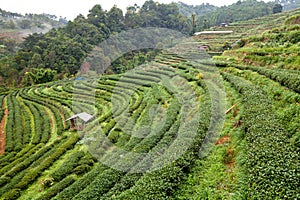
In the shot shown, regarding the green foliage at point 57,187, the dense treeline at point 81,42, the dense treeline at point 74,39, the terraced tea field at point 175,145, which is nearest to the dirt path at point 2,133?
the terraced tea field at point 175,145

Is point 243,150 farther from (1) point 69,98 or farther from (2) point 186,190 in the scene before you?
(1) point 69,98

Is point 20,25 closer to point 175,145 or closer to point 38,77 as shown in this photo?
point 38,77

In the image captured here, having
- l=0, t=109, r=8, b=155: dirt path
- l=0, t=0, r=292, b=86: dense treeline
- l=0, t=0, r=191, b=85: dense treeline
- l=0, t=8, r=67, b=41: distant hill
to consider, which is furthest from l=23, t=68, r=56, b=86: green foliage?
l=0, t=8, r=67, b=41: distant hill

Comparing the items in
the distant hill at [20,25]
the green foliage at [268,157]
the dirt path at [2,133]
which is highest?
the distant hill at [20,25]

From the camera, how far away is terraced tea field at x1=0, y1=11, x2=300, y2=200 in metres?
8.59

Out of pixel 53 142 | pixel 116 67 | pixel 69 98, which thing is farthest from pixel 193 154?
pixel 116 67

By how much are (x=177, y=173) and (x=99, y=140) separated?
8.92 meters

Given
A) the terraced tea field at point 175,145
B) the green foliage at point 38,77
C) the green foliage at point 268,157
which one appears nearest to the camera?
the green foliage at point 268,157

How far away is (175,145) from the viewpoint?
11.8 m

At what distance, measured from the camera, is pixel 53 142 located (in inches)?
755

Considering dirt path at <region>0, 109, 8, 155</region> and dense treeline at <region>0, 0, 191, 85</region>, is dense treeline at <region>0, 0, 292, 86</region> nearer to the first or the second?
dense treeline at <region>0, 0, 191, 85</region>

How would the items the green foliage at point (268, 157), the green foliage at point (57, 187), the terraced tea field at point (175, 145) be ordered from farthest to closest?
1. the green foliage at point (57, 187)
2. the terraced tea field at point (175, 145)
3. the green foliage at point (268, 157)

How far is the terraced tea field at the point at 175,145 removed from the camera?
8594 millimetres

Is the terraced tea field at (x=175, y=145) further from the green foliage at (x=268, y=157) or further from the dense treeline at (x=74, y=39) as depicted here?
the dense treeline at (x=74, y=39)
